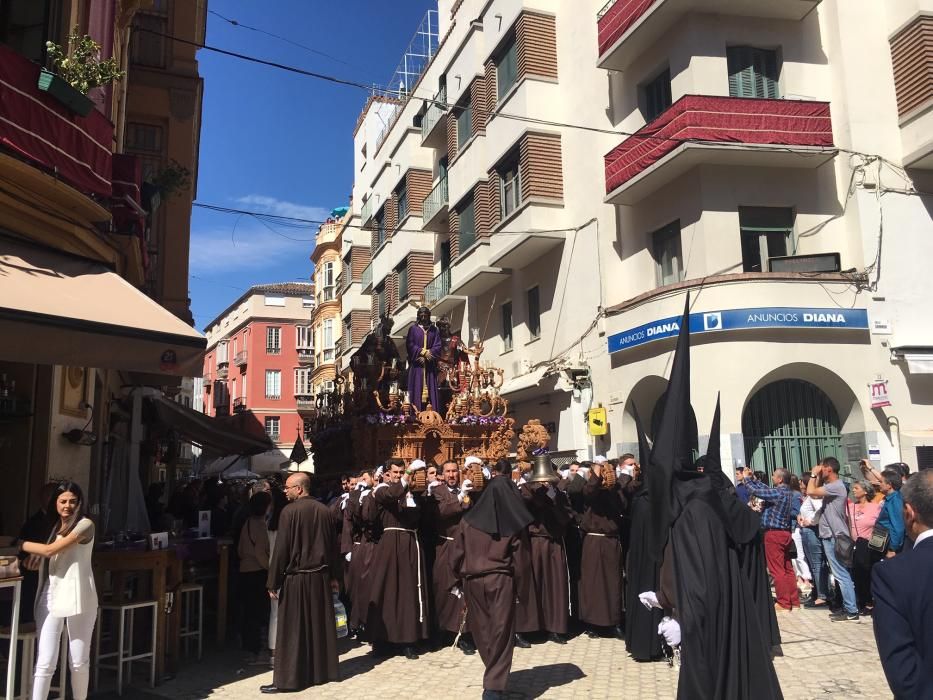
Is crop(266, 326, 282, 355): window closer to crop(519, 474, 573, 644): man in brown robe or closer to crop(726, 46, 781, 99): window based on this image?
crop(726, 46, 781, 99): window

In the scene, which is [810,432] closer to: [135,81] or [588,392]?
[588,392]

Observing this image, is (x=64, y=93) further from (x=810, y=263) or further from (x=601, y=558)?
(x=810, y=263)

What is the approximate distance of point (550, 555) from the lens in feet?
31.0

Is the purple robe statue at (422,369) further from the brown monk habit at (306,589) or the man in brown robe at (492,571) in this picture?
the man in brown robe at (492,571)

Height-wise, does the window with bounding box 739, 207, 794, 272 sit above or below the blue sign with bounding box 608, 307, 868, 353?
above

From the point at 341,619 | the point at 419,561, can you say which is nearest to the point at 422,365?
the point at 341,619

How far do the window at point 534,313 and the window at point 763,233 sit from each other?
715cm

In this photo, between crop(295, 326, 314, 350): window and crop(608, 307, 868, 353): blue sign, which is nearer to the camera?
crop(608, 307, 868, 353): blue sign

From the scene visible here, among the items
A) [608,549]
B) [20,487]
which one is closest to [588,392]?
[608,549]

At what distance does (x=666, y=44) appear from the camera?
696 inches

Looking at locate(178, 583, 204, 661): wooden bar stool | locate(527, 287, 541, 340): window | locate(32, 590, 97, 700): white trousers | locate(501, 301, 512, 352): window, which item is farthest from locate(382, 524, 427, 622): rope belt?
locate(501, 301, 512, 352): window

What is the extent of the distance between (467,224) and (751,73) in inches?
408

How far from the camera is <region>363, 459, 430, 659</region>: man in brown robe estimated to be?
8.81 metres

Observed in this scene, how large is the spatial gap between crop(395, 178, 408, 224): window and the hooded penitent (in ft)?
90.8
